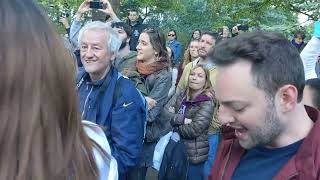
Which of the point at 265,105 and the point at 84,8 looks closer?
the point at 265,105

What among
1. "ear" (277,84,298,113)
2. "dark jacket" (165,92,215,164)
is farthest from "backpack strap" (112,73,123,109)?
"dark jacket" (165,92,215,164)

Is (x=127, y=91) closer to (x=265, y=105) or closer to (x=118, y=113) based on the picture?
(x=118, y=113)

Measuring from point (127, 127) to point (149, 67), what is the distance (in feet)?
5.15

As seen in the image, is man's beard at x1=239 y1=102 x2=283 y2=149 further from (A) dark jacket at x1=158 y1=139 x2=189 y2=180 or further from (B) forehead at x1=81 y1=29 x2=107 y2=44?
(A) dark jacket at x1=158 y1=139 x2=189 y2=180

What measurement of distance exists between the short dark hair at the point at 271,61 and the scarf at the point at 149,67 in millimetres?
2643

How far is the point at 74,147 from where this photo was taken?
122 centimetres

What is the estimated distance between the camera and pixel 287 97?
2.00 meters

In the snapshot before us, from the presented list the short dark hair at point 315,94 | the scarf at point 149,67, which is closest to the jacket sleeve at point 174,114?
the scarf at point 149,67

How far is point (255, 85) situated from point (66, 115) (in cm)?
106

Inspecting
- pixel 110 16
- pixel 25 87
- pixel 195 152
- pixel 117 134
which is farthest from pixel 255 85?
pixel 110 16

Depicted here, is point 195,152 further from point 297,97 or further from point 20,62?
point 20,62

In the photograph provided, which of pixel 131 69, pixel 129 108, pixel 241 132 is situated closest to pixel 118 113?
pixel 129 108

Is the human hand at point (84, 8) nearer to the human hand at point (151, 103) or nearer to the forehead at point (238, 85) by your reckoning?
the human hand at point (151, 103)

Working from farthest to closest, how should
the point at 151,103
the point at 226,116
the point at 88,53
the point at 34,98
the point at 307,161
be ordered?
1. the point at 151,103
2. the point at 88,53
3. the point at 226,116
4. the point at 307,161
5. the point at 34,98
